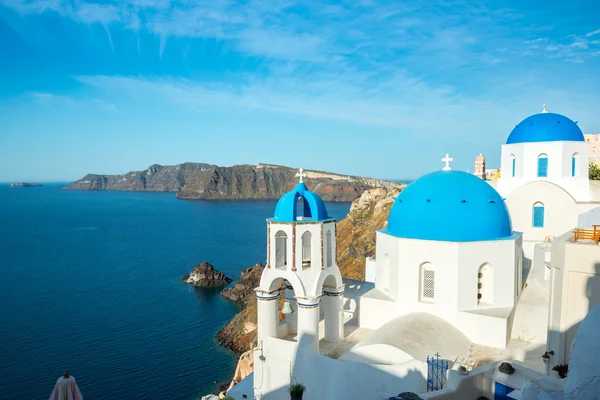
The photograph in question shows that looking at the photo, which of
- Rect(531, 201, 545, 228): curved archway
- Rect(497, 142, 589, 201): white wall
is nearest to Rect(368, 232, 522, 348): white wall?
Rect(531, 201, 545, 228): curved archway

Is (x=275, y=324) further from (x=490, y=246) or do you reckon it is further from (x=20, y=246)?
(x=20, y=246)

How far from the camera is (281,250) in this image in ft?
46.5

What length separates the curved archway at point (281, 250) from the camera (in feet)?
44.7

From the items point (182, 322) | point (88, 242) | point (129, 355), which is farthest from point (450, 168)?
point (88, 242)

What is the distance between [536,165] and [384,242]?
9572 mm

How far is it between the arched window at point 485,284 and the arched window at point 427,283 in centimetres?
137

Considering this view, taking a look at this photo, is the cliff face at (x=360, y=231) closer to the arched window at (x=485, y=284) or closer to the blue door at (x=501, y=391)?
the arched window at (x=485, y=284)

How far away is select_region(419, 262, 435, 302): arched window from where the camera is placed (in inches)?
523

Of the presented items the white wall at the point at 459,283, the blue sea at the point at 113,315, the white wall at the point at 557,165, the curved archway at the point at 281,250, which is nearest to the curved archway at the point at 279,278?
the curved archway at the point at 281,250

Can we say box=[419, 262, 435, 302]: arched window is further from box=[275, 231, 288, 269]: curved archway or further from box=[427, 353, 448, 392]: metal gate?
box=[275, 231, 288, 269]: curved archway

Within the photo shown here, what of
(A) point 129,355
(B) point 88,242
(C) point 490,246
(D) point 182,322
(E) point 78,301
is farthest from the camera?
(B) point 88,242

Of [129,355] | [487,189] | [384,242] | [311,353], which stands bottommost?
[129,355]

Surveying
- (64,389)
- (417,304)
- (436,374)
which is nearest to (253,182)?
(417,304)

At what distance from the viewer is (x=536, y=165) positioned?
63.5ft
